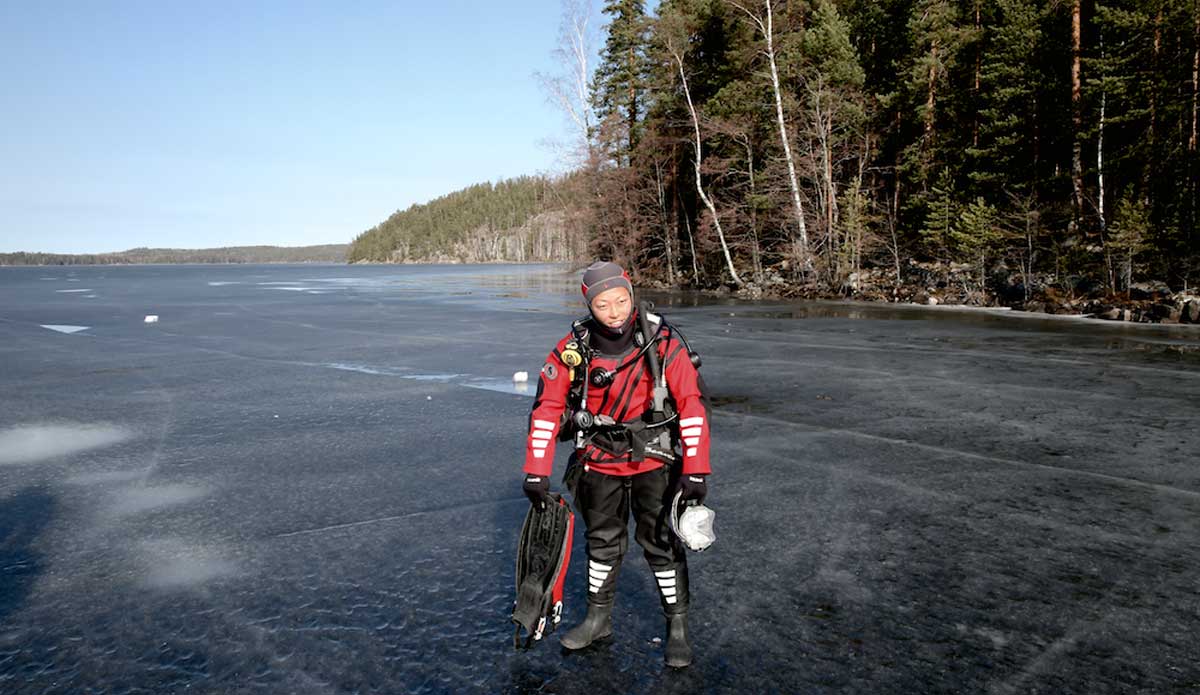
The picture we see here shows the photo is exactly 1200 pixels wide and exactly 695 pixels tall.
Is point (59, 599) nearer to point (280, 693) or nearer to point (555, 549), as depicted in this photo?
point (280, 693)

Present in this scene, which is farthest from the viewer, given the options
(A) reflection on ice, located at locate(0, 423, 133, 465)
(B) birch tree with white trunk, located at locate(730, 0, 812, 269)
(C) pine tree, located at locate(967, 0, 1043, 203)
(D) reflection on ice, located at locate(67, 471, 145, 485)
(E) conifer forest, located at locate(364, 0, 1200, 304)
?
(B) birch tree with white trunk, located at locate(730, 0, 812, 269)

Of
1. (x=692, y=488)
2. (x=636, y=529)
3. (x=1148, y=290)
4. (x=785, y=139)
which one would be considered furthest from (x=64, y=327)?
(x=1148, y=290)

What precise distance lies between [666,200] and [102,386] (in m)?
37.5

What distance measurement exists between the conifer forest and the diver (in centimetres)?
2325

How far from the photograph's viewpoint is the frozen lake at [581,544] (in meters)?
3.18

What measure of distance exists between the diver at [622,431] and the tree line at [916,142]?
916 inches

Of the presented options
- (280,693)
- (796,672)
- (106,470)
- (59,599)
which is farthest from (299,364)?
(796,672)

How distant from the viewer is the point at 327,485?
232 inches

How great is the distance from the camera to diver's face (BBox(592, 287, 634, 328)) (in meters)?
3.08

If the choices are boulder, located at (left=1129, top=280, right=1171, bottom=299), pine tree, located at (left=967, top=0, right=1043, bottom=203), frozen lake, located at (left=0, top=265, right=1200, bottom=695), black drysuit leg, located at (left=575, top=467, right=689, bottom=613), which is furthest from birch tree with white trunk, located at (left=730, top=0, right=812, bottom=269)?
black drysuit leg, located at (left=575, top=467, right=689, bottom=613)

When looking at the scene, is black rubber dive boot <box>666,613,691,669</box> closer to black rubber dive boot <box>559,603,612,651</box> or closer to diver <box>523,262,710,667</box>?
diver <box>523,262,710,667</box>

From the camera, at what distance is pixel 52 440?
7465 millimetres

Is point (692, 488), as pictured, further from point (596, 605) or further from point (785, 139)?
point (785, 139)

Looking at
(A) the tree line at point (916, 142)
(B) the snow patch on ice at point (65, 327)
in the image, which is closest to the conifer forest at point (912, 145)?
(A) the tree line at point (916, 142)
